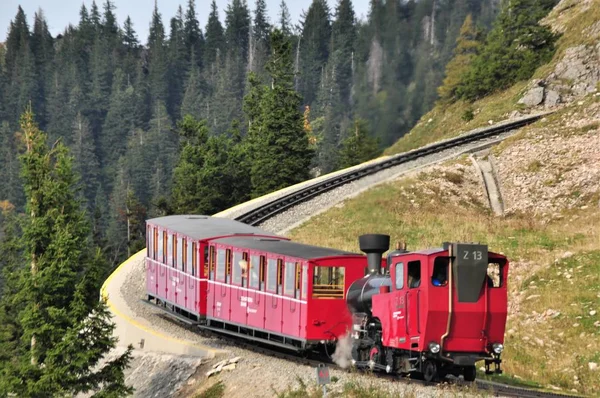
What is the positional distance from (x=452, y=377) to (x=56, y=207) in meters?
11.9

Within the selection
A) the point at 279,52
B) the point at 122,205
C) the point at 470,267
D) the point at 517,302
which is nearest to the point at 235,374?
the point at 470,267

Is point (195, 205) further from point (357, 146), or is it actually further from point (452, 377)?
point (452, 377)

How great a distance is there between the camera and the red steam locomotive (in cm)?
2166

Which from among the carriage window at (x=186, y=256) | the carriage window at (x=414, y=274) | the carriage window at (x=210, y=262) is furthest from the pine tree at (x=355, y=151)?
the carriage window at (x=414, y=274)

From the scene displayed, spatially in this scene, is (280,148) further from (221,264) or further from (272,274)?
(272,274)

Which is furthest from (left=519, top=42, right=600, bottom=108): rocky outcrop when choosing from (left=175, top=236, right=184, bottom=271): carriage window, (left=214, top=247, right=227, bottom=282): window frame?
(left=214, top=247, right=227, bottom=282): window frame

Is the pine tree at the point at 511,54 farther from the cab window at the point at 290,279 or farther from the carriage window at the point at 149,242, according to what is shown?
the cab window at the point at 290,279

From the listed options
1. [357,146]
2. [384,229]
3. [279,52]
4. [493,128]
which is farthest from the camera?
[279,52]

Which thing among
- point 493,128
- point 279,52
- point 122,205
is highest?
point 279,52

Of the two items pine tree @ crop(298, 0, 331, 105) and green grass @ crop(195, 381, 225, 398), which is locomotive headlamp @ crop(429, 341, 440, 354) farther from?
pine tree @ crop(298, 0, 331, 105)

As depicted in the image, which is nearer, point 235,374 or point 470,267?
point 470,267

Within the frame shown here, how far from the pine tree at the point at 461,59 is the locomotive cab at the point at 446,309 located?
38083 mm

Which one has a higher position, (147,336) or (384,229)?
(384,229)

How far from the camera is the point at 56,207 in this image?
2831cm
